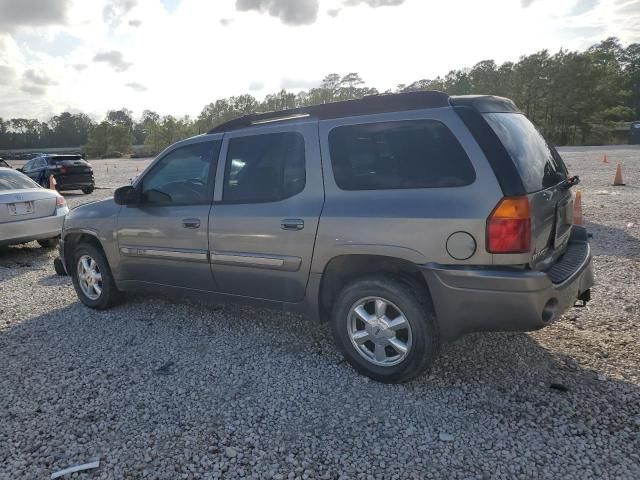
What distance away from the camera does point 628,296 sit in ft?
15.2

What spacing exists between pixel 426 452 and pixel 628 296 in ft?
11.0

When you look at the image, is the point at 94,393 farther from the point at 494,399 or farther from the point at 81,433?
the point at 494,399

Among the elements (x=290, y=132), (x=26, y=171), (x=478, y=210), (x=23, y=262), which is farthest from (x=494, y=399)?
(x=26, y=171)

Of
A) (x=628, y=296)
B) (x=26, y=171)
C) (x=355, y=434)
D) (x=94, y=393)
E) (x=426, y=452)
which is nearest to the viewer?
(x=426, y=452)

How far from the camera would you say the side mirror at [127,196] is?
441 centimetres

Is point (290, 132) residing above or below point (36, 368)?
above

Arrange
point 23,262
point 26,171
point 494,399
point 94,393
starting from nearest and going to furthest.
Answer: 1. point 494,399
2. point 94,393
3. point 23,262
4. point 26,171

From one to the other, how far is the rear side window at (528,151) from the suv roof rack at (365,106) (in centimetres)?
38

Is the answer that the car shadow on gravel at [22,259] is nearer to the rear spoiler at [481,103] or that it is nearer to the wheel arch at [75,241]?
the wheel arch at [75,241]

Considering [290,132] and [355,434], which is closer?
[355,434]

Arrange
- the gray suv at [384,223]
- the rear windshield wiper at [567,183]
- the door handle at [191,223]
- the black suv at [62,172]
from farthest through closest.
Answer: the black suv at [62,172] → the door handle at [191,223] → the rear windshield wiper at [567,183] → the gray suv at [384,223]

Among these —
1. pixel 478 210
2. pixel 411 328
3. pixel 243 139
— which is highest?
pixel 243 139

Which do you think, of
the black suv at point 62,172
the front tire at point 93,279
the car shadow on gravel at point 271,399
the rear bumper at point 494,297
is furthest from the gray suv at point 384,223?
the black suv at point 62,172

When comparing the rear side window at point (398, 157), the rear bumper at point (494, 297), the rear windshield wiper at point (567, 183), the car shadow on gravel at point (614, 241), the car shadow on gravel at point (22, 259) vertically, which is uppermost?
the rear side window at point (398, 157)
